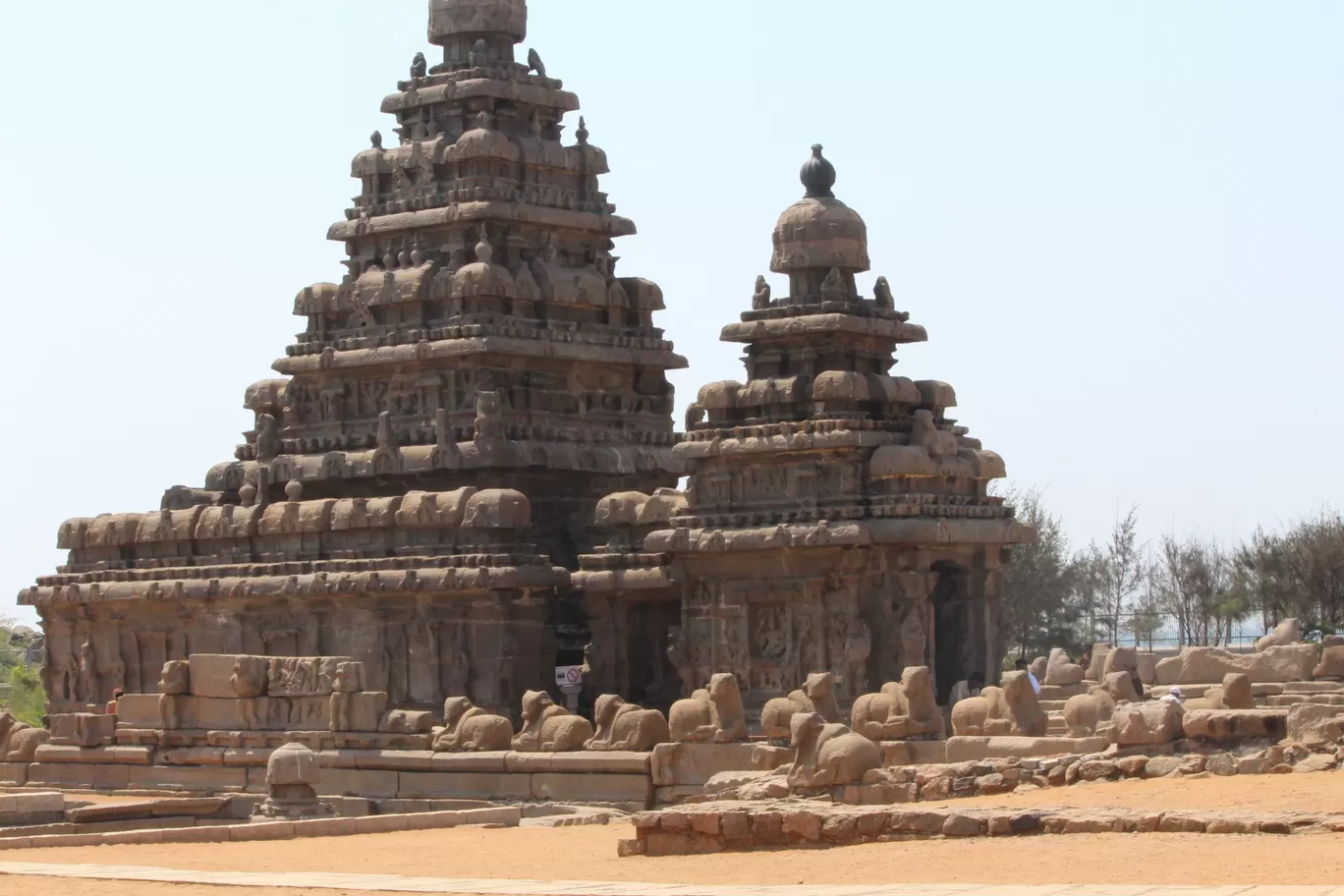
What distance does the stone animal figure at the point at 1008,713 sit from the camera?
33969 millimetres

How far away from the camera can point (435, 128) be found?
173 ft

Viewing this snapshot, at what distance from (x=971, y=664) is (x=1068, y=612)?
35755mm

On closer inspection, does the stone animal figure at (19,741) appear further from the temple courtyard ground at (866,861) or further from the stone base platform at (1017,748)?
the stone base platform at (1017,748)

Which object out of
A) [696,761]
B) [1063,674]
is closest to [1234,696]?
[696,761]

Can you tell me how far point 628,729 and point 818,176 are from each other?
439 inches

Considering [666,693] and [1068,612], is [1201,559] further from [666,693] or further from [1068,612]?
[666,693]

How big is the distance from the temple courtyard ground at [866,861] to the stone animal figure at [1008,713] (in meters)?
5.09

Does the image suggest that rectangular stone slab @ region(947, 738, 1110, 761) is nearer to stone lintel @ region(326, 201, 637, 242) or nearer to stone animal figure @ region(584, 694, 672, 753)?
stone animal figure @ region(584, 694, 672, 753)

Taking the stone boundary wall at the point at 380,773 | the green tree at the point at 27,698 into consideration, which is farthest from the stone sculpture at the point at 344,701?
the green tree at the point at 27,698

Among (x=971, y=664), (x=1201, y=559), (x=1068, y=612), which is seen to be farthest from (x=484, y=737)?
(x=1201, y=559)

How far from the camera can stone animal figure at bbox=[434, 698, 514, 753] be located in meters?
41.4

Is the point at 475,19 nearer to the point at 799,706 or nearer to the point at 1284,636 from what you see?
the point at 799,706

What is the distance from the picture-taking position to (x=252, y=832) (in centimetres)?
3400

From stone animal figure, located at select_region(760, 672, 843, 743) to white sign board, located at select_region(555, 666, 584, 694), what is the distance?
8779 mm
